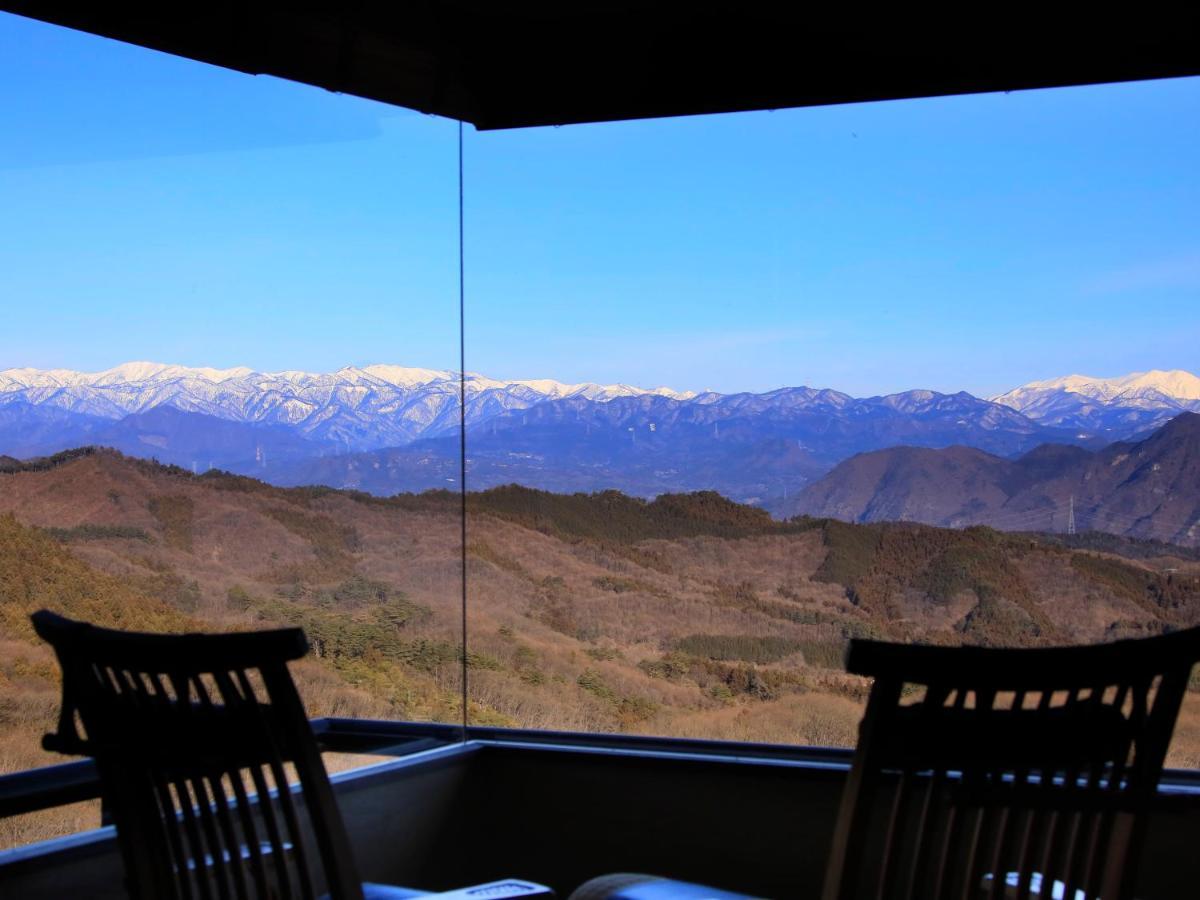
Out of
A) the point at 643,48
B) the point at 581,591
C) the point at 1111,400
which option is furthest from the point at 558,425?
the point at 1111,400

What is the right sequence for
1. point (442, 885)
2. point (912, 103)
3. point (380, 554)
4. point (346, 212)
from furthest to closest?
point (380, 554) < point (346, 212) < point (912, 103) < point (442, 885)

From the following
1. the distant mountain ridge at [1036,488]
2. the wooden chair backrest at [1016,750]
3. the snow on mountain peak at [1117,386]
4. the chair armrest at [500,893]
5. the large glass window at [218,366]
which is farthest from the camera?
the distant mountain ridge at [1036,488]

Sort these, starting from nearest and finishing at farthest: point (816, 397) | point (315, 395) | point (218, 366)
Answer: point (218, 366), point (315, 395), point (816, 397)

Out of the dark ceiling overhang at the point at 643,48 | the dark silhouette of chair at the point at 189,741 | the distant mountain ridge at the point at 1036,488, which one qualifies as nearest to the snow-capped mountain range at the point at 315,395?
the distant mountain ridge at the point at 1036,488

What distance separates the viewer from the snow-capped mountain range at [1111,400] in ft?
12.6

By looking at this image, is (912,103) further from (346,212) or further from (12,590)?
(12,590)

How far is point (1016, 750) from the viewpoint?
109cm

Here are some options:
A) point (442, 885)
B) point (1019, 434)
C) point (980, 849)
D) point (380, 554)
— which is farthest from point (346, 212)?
point (980, 849)

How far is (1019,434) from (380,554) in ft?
8.37

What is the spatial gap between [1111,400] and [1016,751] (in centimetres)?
329

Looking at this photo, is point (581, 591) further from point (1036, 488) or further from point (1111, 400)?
point (1111, 400)

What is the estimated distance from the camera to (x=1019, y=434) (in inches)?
167

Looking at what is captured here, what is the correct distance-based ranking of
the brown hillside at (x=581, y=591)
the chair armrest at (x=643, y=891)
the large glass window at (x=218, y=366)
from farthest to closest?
the brown hillside at (x=581, y=591) < the large glass window at (x=218, y=366) < the chair armrest at (x=643, y=891)

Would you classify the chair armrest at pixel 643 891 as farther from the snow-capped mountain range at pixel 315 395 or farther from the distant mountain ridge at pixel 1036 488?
the distant mountain ridge at pixel 1036 488
